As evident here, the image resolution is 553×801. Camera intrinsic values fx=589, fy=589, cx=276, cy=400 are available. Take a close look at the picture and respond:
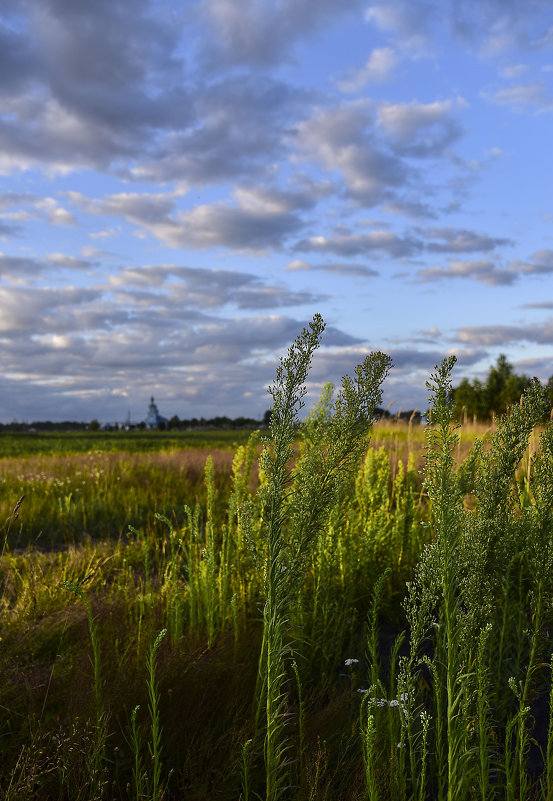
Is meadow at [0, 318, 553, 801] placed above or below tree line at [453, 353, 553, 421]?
below

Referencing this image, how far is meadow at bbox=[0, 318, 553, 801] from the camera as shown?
77.7 inches

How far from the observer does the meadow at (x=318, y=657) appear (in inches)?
77.7

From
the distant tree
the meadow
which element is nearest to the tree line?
the distant tree

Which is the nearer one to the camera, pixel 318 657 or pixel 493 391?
pixel 318 657

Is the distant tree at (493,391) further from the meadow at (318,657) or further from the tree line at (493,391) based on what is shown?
the meadow at (318,657)

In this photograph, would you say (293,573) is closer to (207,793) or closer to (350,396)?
(350,396)

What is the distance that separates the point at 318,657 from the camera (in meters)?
3.77

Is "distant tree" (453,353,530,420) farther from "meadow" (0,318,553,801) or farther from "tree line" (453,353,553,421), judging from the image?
"meadow" (0,318,553,801)

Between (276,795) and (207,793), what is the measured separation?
0.55 meters

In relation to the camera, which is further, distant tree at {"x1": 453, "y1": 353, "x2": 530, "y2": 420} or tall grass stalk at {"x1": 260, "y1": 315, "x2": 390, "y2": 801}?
distant tree at {"x1": 453, "y1": 353, "x2": 530, "y2": 420}

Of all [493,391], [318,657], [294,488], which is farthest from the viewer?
[493,391]

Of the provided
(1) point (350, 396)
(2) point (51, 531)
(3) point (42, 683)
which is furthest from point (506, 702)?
(2) point (51, 531)

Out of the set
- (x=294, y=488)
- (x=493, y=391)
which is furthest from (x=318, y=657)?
(x=493, y=391)

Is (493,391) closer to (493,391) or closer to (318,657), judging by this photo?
(493,391)
